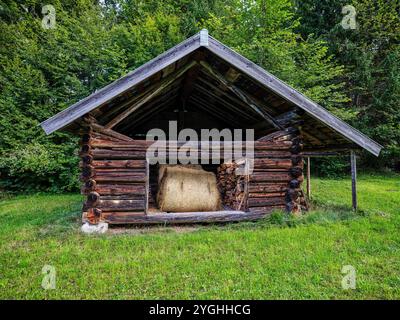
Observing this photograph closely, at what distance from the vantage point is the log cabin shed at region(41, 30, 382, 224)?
608 cm

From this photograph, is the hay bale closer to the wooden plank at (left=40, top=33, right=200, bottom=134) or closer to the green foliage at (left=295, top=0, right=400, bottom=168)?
the wooden plank at (left=40, top=33, right=200, bottom=134)

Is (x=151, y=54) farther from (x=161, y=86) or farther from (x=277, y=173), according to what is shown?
(x=277, y=173)

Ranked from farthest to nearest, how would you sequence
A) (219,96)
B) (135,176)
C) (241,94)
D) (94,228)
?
1. (219,96)
2. (241,94)
3. (135,176)
4. (94,228)

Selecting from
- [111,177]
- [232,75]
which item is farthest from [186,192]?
[232,75]

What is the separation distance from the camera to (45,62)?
14758 mm

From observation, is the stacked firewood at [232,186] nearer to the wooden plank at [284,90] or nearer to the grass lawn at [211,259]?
the grass lawn at [211,259]

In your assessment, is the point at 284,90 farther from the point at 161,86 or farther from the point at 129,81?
the point at 129,81

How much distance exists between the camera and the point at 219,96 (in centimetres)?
848

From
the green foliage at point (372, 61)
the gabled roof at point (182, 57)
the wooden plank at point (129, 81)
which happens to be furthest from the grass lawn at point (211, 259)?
the green foliage at point (372, 61)

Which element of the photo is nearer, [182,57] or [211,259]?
[211,259]

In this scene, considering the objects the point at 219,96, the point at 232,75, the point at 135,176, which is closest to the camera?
the point at 135,176

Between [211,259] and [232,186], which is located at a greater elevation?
[232,186]

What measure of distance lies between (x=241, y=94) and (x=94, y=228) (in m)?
5.07

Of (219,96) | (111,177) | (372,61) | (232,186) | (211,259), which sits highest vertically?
(372,61)
